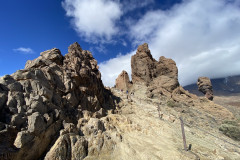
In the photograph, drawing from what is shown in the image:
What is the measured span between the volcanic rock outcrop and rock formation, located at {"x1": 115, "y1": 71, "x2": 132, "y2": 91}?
24.8 metres

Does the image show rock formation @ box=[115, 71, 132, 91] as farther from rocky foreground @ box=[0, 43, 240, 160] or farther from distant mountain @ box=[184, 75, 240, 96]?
distant mountain @ box=[184, 75, 240, 96]

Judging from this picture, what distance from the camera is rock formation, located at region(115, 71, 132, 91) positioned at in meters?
40.2

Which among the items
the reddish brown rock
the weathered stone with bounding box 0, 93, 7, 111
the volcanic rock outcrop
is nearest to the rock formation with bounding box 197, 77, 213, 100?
the reddish brown rock

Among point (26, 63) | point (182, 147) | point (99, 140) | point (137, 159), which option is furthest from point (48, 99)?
point (182, 147)

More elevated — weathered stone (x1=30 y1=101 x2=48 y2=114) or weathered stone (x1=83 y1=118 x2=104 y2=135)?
weathered stone (x1=30 y1=101 x2=48 y2=114)

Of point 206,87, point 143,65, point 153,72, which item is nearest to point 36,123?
point 143,65

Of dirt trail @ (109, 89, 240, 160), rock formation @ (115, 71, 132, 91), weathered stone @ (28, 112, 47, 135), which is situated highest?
rock formation @ (115, 71, 132, 91)

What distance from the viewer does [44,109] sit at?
898 centimetres

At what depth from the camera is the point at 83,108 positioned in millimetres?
13734

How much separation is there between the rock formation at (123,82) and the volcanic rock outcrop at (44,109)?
2484 cm

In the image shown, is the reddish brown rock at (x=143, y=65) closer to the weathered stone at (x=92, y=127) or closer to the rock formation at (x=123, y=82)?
the rock formation at (x=123, y=82)

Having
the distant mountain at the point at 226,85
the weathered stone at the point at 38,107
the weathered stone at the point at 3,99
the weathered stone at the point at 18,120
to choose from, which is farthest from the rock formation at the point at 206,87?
the distant mountain at the point at 226,85

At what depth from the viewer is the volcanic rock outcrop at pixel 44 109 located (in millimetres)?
6879

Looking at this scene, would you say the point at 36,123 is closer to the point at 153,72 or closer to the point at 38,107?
the point at 38,107
